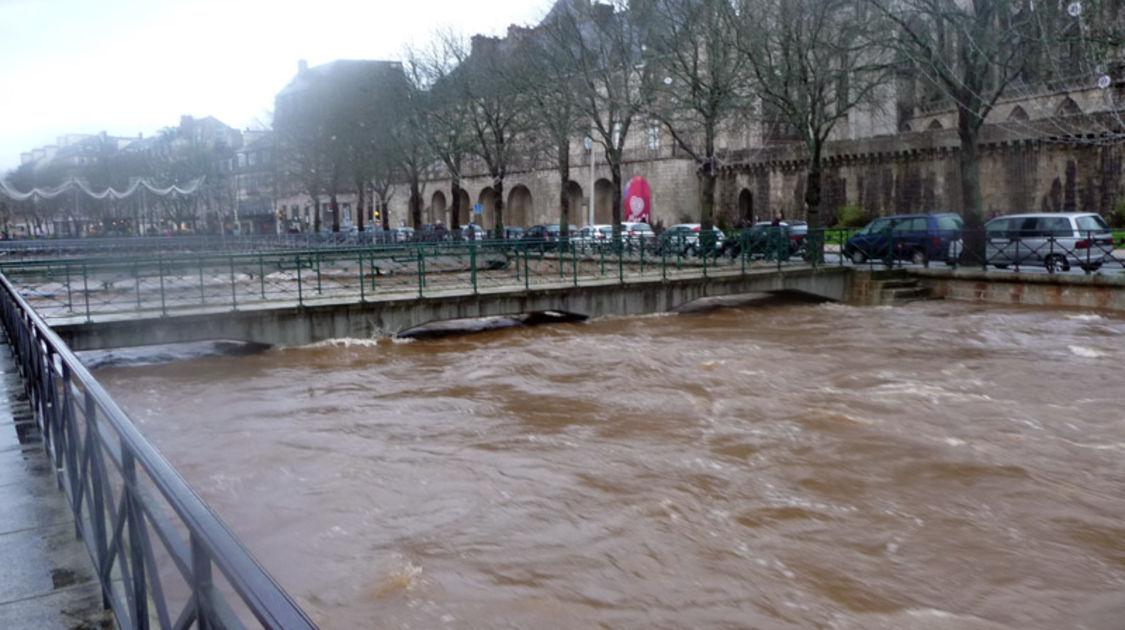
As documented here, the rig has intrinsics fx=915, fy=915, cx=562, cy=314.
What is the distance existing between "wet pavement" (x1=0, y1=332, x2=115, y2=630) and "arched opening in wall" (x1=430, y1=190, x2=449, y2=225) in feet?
241

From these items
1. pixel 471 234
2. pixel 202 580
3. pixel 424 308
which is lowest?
pixel 424 308

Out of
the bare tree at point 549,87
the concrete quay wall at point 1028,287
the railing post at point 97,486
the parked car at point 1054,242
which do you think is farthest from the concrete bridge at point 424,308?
the railing post at point 97,486

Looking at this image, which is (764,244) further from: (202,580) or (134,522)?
(202,580)

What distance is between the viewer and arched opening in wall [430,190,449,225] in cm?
7887

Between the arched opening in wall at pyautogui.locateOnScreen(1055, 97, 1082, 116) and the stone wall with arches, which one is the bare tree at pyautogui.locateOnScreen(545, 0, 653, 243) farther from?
the arched opening in wall at pyautogui.locateOnScreen(1055, 97, 1082, 116)

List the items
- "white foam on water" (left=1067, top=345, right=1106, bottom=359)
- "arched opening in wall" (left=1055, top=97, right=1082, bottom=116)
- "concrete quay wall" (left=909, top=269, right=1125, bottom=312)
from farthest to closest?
"arched opening in wall" (left=1055, top=97, right=1082, bottom=116)
"concrete quay wall" (left=909, top=269, right=1125, bottom=312)
"white foam on water" (left=1067, top=345, right=1106, bottom=359)

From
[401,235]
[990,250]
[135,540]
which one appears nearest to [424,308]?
[990,250]

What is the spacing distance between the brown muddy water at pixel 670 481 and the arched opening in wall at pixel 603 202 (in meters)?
43.1

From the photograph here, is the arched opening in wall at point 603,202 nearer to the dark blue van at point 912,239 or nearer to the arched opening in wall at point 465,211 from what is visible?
the arched opening in wall at point 465,211

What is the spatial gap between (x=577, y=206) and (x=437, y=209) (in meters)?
21.2

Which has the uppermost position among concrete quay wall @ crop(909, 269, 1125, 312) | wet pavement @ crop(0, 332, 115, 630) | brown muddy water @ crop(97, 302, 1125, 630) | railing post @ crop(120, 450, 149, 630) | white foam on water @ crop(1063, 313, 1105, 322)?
railing post @ crop(120, 450, 149, 630)

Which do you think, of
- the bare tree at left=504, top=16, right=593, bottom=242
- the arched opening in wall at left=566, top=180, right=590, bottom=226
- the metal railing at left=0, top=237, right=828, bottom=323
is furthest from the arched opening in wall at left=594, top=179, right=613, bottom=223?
the metal railing at left=0, top=237, right=828, bottom=323

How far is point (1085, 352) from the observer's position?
16766mm

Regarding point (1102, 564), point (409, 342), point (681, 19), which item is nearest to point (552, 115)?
point (681, 19)
